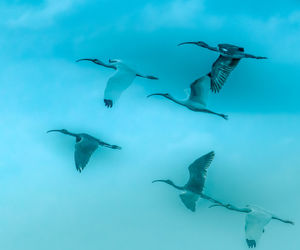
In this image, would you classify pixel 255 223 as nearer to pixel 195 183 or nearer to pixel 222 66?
pixel 195 183

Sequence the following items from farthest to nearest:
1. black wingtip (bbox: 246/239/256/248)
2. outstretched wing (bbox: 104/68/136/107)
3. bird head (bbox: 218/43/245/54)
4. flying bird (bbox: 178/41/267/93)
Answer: black wingtip (bbox: 246/239/256/248) < outstretched wing (bbox: 104/68/136/107) < flying bird (bbox: 178/41/267/93) < bird head (bbox: 218/43/245/54)

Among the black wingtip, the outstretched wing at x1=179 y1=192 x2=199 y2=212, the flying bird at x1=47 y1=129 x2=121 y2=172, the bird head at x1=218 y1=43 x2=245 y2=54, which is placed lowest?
the black wingtip

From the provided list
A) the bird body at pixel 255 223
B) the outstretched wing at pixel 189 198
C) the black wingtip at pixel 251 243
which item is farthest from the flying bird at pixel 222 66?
the black wingtip at pixel 251 243

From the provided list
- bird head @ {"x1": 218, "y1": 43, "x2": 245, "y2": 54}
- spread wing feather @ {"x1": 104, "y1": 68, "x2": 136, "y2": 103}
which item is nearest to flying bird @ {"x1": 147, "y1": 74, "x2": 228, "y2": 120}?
bird head @ {"x1": 218, "y1": 43, "x2": 245, "y2": 54}

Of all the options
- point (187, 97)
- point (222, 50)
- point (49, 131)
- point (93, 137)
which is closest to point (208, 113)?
point (187, 97)

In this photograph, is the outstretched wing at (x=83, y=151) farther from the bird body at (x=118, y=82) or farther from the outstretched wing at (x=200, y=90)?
the outstretched wing at (x=200, y=90)

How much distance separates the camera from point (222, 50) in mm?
33562

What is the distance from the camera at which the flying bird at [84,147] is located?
35.6 metres

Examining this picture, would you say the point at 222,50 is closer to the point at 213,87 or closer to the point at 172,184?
the point at 213,87

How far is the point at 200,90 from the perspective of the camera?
3481 cm

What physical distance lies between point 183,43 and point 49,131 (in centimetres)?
1083

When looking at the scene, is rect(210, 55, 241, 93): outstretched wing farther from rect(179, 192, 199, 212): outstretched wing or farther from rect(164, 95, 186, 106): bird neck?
rect(179, 192, 199, 212): outstretched wing

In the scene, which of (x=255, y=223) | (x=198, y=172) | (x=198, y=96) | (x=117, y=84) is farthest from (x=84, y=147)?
(x=255, y=223)

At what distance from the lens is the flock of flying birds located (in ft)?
111
